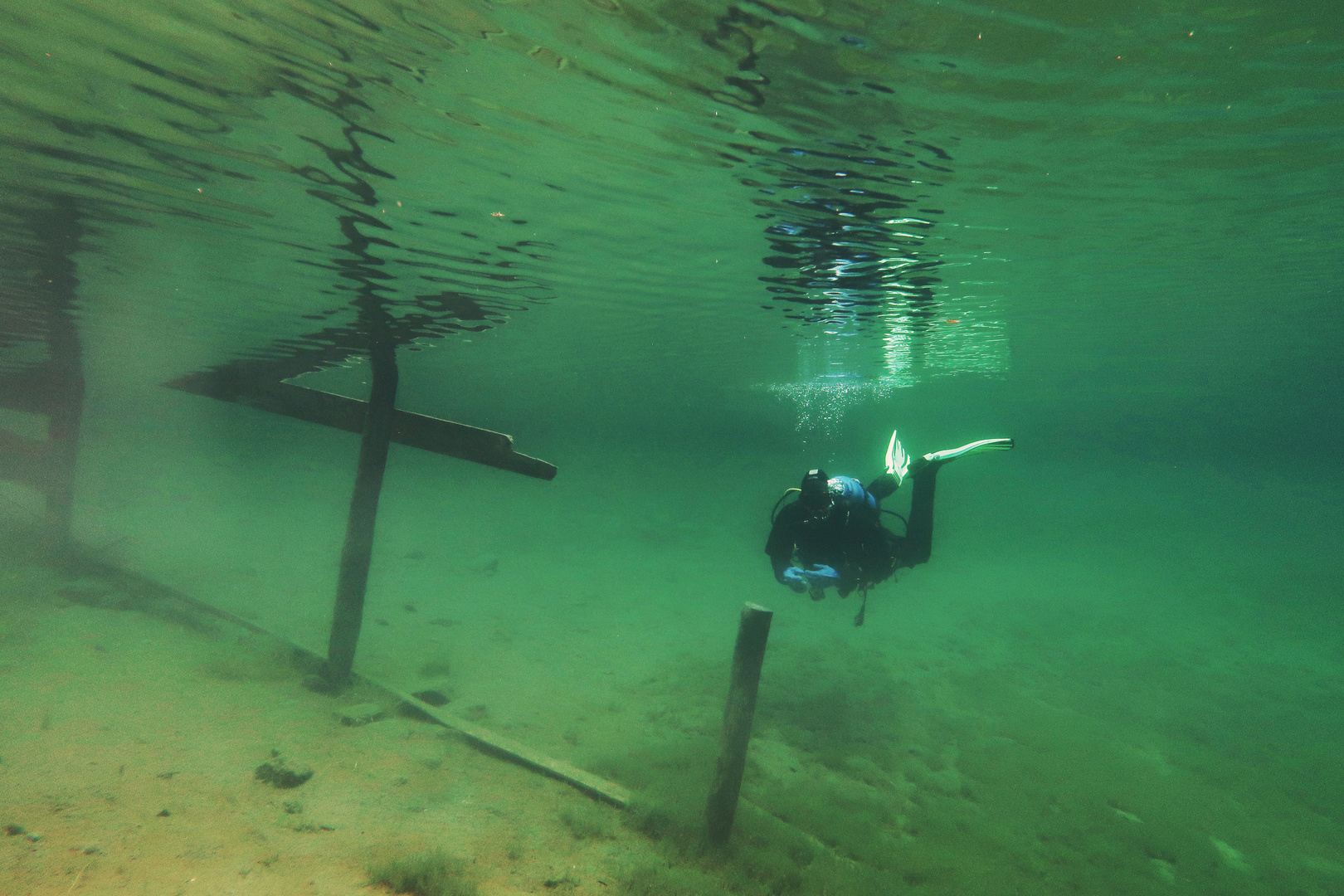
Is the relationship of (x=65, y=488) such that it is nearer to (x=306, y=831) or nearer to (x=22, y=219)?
(x=22, y=219)

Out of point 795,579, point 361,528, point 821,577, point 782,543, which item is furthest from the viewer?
point 361,528

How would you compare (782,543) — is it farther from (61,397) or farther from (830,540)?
(61,397)

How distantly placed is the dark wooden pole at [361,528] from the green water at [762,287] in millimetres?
1935

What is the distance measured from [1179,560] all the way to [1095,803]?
119 feet

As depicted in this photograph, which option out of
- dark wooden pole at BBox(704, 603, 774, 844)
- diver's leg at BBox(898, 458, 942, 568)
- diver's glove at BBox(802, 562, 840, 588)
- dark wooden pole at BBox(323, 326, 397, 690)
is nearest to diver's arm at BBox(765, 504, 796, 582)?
diver's glove at BBox(802, 562, 840, 588)

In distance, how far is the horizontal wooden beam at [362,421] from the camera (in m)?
7.71

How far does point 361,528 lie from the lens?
29.6ft

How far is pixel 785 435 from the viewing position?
356 ft

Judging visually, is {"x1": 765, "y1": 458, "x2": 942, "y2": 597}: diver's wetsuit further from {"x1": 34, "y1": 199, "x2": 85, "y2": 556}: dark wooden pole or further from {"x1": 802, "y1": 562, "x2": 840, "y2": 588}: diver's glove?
{"x1": 34, "y1": 199, "x2": 85, "y2": 556}: dark wooden pole

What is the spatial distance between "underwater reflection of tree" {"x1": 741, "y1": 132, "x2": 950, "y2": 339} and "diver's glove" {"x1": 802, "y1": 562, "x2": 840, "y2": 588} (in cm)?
492

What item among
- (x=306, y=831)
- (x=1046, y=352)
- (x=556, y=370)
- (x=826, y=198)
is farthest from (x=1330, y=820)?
(x=556, y=370)

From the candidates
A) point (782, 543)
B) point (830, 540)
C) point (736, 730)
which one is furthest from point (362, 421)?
point (830, 540)

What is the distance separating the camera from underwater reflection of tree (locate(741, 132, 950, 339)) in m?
7.08

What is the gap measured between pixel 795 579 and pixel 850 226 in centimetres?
573
